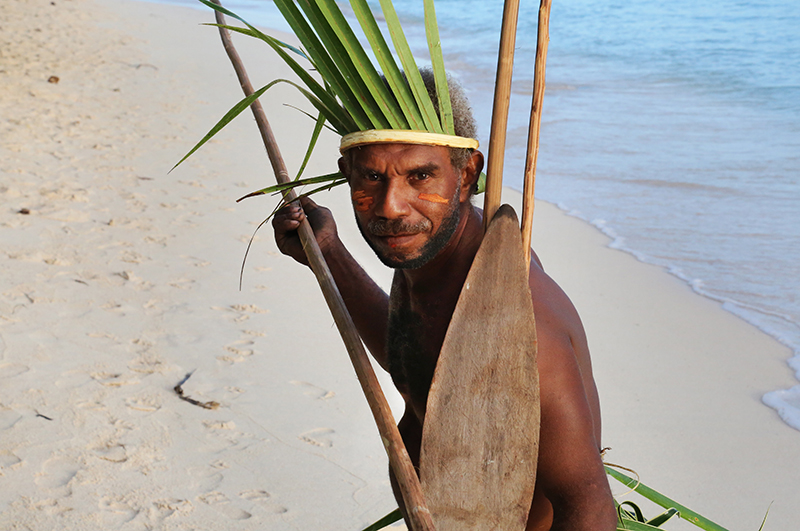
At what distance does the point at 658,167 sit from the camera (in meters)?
6.55

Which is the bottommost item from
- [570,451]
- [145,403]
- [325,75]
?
[145,403]

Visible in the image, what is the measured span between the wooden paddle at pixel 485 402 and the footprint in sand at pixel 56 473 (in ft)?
6.83

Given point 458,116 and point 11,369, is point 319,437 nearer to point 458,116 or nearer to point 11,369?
point 11,369

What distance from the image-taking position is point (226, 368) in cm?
346

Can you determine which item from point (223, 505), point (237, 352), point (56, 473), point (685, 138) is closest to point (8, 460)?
point (56, 473)

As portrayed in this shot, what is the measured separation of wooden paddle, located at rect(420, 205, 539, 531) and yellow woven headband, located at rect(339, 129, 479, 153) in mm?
132

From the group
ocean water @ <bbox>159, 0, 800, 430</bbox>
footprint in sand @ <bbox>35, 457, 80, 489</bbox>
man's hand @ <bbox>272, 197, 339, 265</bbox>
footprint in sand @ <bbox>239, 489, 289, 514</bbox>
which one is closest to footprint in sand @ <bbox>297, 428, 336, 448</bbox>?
footprint in sand @ <bbox>239, 489, 289, 514</bbox>

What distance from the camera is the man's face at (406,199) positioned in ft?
3.56

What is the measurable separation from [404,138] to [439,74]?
0.39 ft

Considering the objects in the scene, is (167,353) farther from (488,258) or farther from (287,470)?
(488,258)

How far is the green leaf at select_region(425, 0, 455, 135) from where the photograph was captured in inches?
43.1

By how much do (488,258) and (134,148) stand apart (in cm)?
602

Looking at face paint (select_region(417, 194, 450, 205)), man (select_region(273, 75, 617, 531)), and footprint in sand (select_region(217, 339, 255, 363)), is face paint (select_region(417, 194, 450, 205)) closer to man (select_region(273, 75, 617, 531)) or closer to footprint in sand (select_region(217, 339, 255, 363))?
man (select_region(273, 75, 617, 531))

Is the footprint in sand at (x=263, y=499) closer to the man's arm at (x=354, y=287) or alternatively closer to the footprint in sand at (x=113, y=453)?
the footprint in sand at (x=113, y=453)
